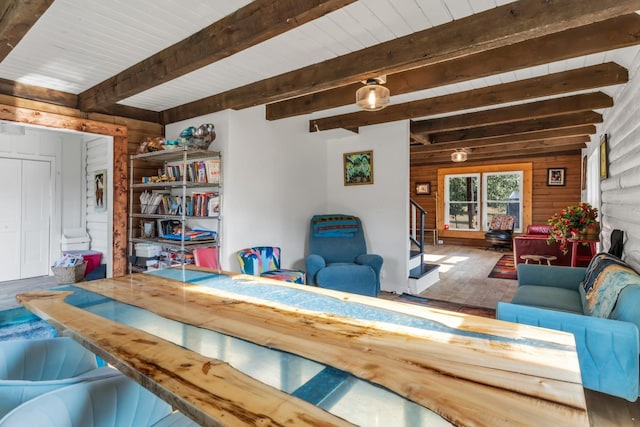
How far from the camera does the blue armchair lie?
396cm

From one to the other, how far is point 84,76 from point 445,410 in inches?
149

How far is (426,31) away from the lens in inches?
88.0

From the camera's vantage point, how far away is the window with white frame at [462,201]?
9.34 metres

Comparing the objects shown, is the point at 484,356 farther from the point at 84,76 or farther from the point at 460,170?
the point at 460,170

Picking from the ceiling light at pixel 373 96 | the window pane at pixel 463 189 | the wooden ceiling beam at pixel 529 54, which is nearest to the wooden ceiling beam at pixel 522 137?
the window pane at pixel 463 189

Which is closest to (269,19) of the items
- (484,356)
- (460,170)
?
(484,356)

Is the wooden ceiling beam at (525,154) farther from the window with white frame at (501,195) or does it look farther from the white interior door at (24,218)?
the white interior door at (24,218)

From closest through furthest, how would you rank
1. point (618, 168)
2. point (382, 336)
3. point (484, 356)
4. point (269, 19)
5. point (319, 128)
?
point (484, 356), point (382, 336), point (269, 19), point (618, 168), point (319, 128)

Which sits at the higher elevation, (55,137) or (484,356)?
(55,137)

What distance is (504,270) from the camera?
6230mm

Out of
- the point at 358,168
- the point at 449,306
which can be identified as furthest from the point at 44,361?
the point at 358,168

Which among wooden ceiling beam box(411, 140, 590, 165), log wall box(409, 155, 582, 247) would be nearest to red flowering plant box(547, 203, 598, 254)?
wooden ceiling beam box(411, 140, 590, 165)

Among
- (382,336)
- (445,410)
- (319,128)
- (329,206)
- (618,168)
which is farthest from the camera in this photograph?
(329,206)

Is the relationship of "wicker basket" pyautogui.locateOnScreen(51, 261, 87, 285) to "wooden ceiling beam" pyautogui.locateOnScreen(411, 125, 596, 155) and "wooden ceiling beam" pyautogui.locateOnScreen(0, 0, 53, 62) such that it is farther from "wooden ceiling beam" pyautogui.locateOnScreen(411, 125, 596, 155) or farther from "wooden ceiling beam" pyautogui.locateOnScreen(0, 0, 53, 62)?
"wooden ceiling beam" pyautogui.locateOnScreen(411, 125, 596, 155)
